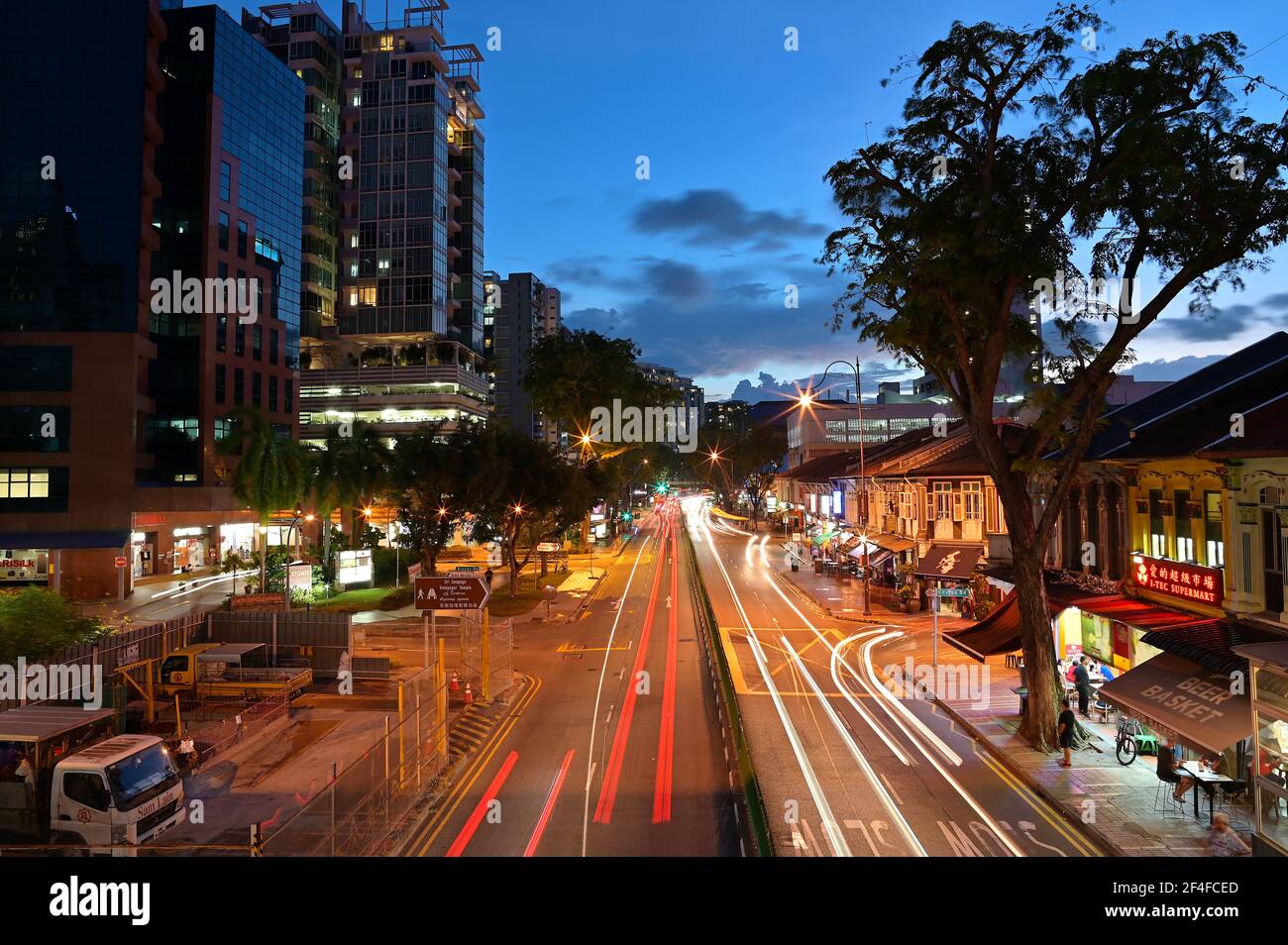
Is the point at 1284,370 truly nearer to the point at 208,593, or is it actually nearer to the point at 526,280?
the point at 208,593

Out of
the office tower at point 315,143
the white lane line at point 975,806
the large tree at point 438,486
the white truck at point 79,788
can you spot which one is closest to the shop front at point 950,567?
the white lane line at point 975,806

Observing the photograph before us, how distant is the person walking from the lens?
1762 cm

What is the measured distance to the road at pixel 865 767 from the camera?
13.7 m

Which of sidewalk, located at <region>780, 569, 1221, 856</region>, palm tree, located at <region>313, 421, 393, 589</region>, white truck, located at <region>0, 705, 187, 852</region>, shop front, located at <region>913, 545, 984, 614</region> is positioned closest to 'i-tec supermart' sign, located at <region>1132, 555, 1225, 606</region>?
sidewalk, located at <region>780, 569, 1221, 856</region>

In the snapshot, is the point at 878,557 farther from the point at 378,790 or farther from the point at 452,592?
the point at 378,790

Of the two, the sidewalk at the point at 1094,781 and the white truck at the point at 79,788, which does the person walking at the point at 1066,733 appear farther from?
the white truck at the point at 79,788

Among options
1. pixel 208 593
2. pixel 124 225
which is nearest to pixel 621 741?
pixel 208 593

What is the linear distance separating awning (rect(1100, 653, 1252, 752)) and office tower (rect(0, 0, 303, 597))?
5097 cm

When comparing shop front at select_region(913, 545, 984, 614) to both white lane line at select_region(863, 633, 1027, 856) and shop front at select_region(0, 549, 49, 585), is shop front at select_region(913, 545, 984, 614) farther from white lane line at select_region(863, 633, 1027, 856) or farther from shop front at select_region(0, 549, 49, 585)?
shop front at select_region(0, 549, 49, 585)

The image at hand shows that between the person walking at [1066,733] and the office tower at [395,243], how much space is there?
264 ft

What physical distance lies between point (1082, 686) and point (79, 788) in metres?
25.2

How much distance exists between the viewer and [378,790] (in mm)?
14352

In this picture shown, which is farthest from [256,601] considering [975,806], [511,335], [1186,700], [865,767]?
[511,335]

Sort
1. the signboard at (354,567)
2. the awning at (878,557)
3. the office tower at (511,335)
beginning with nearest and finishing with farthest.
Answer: the signboard at (354,567)
the awning at (878,557)
the office tower at (511,335)
